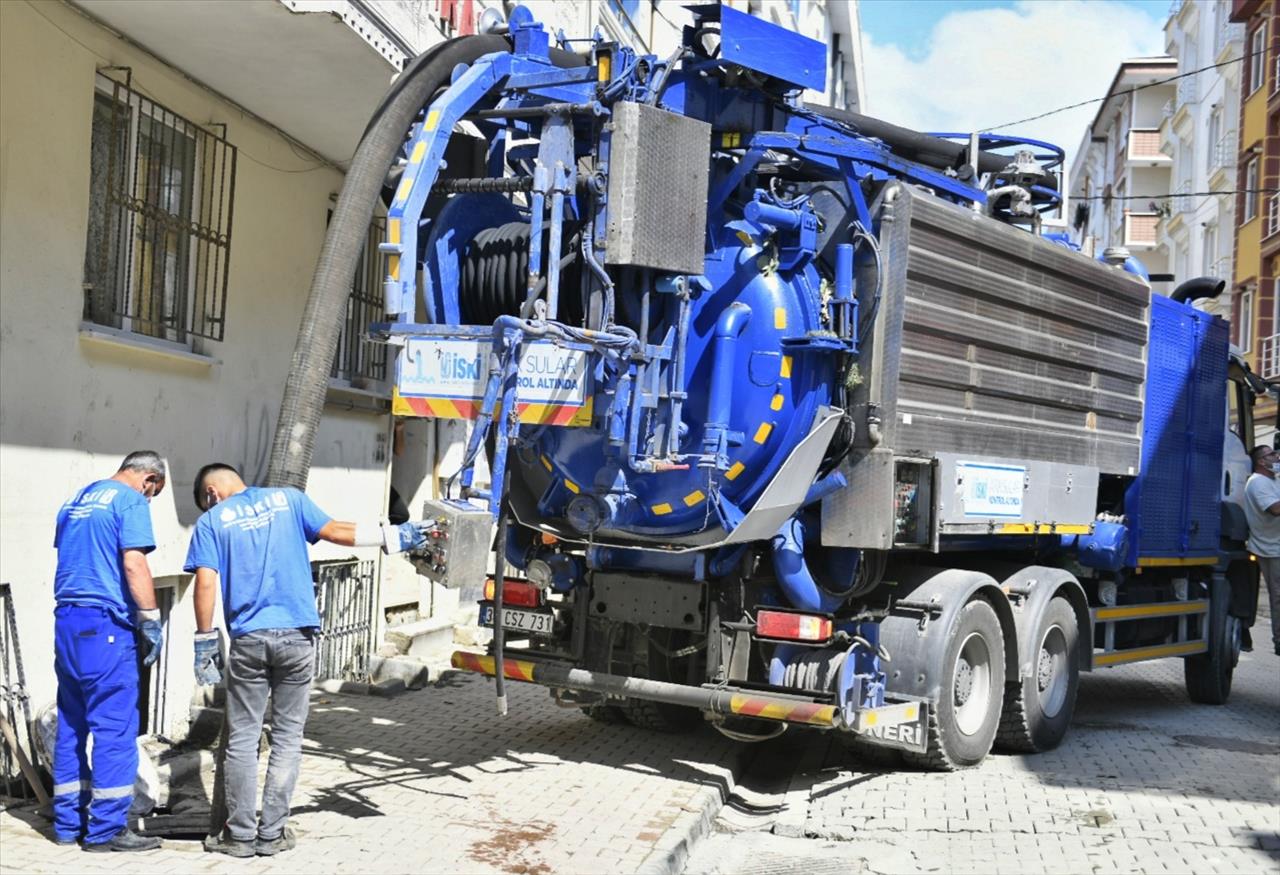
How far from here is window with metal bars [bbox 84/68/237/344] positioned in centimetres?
717

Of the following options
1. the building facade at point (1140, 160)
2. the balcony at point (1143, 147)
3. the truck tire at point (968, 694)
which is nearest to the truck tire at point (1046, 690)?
the truck tire at point (968, 694)

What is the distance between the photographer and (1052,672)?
346 inches

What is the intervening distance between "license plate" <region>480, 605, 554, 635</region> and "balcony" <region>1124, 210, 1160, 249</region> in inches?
1854

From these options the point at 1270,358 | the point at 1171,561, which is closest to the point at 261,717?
the point at 1171,561

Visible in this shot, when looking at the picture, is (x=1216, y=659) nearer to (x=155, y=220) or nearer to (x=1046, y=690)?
(x=1046, y=690)

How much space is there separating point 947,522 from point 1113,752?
242 cm

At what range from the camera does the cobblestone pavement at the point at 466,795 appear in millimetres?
5422

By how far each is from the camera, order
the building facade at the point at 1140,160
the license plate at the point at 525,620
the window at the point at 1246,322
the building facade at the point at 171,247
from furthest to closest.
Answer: the building facade at the point at 1140,160
the window at the point at 1246,322
the license plate at the point at 525,620
the building facade at the point at 171,247

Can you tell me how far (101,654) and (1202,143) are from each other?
40078 millimetres

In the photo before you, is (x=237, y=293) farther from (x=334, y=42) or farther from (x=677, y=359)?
(x=677, y=359)

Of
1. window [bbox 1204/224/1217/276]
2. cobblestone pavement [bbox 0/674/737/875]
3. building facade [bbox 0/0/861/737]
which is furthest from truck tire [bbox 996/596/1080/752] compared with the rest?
window [bbox 1204/224/1217/276]

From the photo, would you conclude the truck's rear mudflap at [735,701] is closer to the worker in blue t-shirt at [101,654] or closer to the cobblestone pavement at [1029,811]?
the cobblestone pavement at [1029,811]

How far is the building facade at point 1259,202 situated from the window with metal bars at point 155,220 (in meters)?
26.8

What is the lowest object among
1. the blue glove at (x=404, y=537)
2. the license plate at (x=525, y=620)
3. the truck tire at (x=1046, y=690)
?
the truck tire at (x=1046, y=690)
